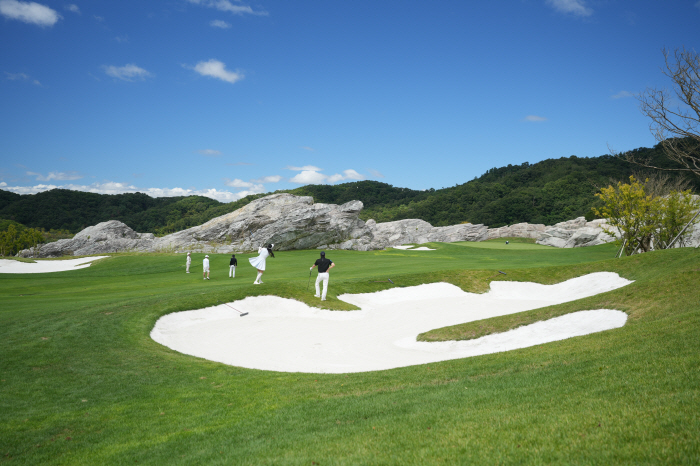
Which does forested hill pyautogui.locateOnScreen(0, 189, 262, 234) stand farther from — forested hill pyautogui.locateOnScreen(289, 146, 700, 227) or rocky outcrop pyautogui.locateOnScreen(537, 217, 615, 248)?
rocky outcrop pyautogui.locateOnScreen(537, 217, 615, 248)

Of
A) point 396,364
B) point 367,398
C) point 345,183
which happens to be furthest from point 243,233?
point 345,183

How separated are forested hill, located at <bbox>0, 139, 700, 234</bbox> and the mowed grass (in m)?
85.5

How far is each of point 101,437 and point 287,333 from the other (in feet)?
29.3

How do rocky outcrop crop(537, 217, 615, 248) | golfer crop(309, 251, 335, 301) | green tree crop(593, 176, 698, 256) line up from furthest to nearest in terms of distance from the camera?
rocky outcrop crop(537, 217, 615, 248)
green tree crop(593, 176, 698, 256)
golfer crop(309, 251, 335, 301)

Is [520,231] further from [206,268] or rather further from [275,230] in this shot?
[206,268]

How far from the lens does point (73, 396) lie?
7473mm

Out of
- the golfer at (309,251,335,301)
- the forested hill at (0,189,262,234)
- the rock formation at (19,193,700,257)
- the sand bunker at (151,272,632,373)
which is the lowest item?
the sand bunker at (151,272,632,373)

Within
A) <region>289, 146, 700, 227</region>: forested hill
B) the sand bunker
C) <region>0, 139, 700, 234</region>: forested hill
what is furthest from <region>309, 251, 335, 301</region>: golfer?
<region>0, 139, 700, 234</region>: forested hill

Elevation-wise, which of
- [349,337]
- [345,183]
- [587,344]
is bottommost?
[349,337]

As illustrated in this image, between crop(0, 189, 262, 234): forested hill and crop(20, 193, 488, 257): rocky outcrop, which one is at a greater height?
crop(0, 189, 262, 234): forested hill

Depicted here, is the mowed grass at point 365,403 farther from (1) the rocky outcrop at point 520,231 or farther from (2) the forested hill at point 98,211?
(2) the forested hill at point 98,211

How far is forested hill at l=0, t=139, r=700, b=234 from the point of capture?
9300 centimetres

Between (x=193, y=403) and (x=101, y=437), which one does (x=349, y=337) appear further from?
(x=101, y=437)

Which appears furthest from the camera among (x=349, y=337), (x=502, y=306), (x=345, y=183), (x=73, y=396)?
(x=345, y=183)
